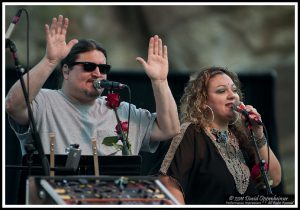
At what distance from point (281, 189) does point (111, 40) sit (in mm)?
4434

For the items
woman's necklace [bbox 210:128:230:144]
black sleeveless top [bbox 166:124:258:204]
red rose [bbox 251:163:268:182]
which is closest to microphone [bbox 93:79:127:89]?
black sleeveless top [bbox 166:124:258:204]

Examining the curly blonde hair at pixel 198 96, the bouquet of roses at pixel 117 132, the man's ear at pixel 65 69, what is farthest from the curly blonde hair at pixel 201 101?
the man's ear at pixel 65 69

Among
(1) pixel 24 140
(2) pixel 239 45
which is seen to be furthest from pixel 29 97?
(2) pixel 239 45

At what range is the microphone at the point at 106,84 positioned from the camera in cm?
615

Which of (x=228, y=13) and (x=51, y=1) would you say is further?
(x=228, y=13)

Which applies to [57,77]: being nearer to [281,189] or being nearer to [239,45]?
[281,189]

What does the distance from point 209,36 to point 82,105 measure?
5596mm

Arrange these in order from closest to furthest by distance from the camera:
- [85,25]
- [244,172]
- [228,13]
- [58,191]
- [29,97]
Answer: [58,191], [29,97], [244,172], [85,25], [228,13]

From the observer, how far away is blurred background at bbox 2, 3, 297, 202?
11.4 m

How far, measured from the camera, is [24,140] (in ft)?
20.2

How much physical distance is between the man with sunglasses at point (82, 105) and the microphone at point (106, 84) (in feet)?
0.25

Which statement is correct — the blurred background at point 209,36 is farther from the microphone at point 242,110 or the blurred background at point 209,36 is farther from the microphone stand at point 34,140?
the microphone stand at point 34,140

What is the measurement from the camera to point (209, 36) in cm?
1183

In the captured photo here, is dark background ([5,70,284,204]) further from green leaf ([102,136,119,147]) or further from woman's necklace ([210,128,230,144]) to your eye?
green leaf ([102,136,119,147])
